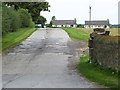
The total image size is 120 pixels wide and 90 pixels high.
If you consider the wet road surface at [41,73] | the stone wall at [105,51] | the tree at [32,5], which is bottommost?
the wet road surface at [41,73]

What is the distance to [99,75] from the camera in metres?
12.9

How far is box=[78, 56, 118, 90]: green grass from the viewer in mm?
11123

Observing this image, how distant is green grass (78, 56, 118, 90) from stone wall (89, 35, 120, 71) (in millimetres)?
283

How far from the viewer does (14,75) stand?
13.5m

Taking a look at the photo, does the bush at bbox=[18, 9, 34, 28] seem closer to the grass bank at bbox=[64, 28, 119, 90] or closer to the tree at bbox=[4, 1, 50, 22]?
the tree at bbox=[4, 1, 50, 22]

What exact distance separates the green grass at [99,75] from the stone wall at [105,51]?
0.28m

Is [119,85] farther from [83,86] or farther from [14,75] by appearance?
[14,75]

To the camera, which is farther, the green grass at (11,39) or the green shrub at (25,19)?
the green shrub at (25,19)

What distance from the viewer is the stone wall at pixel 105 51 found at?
511 inches

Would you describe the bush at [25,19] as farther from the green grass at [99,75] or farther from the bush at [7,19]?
the green grass at [99,75]

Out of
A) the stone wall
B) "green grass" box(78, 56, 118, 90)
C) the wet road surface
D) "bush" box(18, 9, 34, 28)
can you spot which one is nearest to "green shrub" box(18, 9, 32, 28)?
"bush" box(18, 9, 34, 28)

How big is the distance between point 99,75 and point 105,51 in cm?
172

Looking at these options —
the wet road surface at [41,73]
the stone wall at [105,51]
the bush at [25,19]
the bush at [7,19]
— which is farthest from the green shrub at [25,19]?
the stone wall at [105,51]

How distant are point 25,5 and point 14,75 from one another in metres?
18.6
